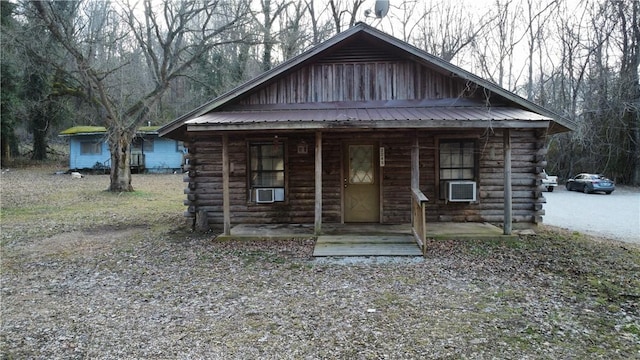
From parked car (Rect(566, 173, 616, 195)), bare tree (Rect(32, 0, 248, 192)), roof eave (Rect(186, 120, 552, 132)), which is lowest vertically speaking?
parked car (Rect(566, 173, 616, 195))

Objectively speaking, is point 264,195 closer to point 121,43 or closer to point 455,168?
point 455,168

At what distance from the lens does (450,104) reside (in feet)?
32.3

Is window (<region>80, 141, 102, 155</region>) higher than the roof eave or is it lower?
higher

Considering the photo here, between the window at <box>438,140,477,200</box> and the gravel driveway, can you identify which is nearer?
the window at <box>438,140,477,200</box>

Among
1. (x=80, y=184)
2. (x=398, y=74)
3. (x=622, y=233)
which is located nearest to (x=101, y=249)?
(x=398, y=74)

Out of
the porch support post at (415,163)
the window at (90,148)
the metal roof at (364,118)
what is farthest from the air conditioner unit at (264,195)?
the window at (90,148)

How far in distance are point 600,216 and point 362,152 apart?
911cm

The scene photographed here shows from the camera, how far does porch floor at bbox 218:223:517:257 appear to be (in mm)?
7645

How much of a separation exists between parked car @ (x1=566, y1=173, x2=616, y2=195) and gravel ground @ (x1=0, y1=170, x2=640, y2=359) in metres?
14.9

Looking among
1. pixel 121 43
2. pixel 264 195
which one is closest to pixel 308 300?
pixel 264 195

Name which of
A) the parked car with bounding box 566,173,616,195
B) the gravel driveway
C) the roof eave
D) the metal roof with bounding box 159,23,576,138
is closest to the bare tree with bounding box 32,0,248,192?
the metal roof with bounding box 159,23,576,138

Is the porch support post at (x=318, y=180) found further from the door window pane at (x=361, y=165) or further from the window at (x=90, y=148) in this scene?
the window at (x=90, y=148)

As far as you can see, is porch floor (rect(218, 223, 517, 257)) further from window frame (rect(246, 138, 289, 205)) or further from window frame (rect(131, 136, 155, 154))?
window frame (rect(131, 136, 155, 154))

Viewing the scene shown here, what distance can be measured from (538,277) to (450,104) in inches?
196
